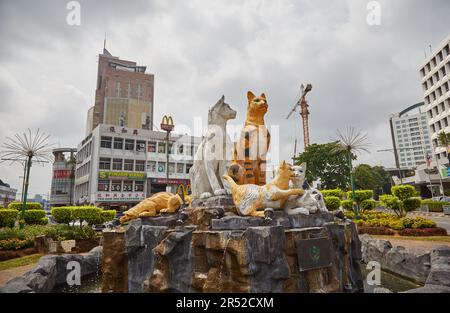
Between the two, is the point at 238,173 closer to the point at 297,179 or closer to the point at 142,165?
the point at 297,179

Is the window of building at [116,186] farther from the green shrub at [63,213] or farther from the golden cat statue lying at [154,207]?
the golden cat statue lying at [154,207]

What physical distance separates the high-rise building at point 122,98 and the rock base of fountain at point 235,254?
169ft

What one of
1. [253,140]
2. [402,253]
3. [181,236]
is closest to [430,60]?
[402,253]

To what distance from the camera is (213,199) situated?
6.04 m

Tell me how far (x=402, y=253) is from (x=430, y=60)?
144 feet

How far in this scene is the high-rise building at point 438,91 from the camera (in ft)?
120

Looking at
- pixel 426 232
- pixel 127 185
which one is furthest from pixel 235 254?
pixel 127 185

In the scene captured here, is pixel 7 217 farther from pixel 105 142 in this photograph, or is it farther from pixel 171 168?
pixel 171 168

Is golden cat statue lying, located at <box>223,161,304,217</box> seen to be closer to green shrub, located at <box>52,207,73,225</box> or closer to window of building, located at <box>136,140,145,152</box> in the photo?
green shrub, located at <box>52,207,73,225</box>

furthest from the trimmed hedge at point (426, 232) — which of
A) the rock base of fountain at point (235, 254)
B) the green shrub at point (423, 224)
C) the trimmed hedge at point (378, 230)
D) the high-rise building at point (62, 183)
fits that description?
the high-rise building at point (62, 183)

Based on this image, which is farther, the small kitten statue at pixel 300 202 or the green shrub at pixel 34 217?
the green shrub at pixel 34 217

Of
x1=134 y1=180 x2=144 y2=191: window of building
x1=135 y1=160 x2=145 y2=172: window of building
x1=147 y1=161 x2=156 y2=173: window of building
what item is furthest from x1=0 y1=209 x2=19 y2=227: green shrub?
x1=147 y1=161 x2=156 y2=173: window of building
